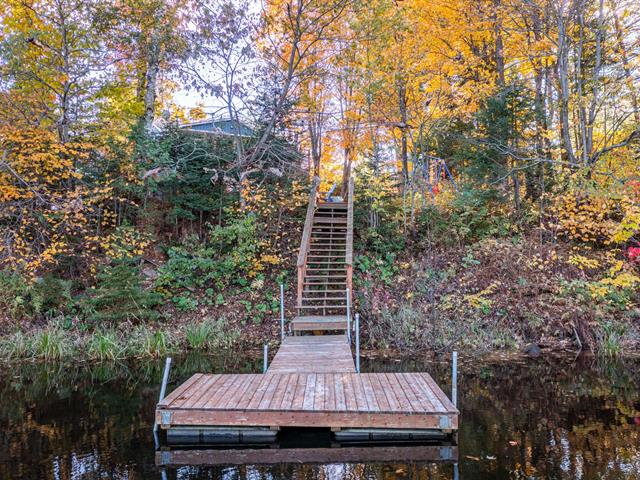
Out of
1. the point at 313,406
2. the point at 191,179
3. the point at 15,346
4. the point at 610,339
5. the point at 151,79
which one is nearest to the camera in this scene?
the point at 313,406

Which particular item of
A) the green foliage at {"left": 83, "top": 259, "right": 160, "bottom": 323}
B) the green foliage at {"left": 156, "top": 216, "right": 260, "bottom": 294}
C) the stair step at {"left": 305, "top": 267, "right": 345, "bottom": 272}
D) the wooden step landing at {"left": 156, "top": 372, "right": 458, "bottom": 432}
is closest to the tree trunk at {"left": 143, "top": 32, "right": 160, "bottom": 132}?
the green foliage at {"left": 156, "top": 216, "right": 260, "bottom": 294}

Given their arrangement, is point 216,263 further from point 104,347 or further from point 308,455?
point 308,455

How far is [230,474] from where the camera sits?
420 centimetres

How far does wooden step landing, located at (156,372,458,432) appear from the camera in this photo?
458cm

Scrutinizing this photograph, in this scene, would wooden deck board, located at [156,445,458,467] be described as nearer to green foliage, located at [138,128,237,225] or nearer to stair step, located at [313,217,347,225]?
green foliage, located at [138,128,237,225]

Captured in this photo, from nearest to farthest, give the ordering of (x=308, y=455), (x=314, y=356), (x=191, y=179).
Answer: (x=308, y=455) < (x=314, y=356) < (x=191, y=179)

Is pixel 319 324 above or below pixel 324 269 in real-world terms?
below

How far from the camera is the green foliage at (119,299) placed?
30.0 ft

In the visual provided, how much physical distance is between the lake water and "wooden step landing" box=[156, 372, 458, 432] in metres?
0.40

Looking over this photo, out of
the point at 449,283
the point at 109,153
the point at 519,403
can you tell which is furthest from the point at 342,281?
the point at 109,153

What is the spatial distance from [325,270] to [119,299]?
15.7 feet

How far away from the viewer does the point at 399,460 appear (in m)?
4.43

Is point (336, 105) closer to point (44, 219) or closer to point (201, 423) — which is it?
point (44, 219)

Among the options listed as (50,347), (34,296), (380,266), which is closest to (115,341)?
(50,347)
